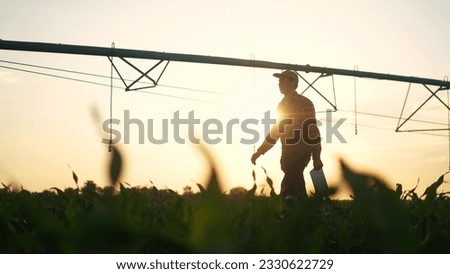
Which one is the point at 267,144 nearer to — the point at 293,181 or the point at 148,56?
the point at 293,181

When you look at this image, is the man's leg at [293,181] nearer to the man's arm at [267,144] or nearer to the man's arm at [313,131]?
the man's arm at [313,131]

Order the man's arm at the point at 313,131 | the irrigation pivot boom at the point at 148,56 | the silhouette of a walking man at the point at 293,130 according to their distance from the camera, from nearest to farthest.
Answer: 1. the man's arm at the point at 313,131
2. the silhouette of a walking man at the point at 293,130
3. the irrigation pivot boom at the point at 148,56

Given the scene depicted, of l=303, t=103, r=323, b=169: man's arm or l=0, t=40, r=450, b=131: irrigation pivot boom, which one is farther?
l=0, t=40, r=450, b=131: irrigation pivot boom

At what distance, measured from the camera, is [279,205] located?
5.23 ft

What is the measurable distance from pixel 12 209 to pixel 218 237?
4.31 feet

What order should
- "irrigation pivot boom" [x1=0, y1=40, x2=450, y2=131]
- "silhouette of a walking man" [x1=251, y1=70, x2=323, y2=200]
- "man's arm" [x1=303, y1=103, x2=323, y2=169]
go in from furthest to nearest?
"irrigation pivot boom" [x1=0, y1=40, x2=450, y2=131]
"silhouette of a walking man" [x1=251, y1=70, x2=323, y2=200]
"man's arm" [x1=303, y1=103, x2=323, y2=169]

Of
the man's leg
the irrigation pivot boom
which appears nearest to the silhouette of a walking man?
the man's leg

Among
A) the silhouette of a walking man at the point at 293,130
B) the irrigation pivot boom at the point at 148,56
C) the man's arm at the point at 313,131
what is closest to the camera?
the man's arm at the point at 313,131

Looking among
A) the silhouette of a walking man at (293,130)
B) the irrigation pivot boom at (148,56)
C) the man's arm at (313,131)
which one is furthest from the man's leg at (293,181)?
the irrigation pivot boom at (148,56)

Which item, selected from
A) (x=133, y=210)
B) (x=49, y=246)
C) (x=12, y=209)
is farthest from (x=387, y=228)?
(x=12, y=209)

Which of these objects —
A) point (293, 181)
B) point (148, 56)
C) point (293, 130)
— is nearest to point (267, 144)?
point (293, 181)

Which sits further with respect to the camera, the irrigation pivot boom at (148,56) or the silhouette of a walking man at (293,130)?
the irrigation pivot boom at (148,56)

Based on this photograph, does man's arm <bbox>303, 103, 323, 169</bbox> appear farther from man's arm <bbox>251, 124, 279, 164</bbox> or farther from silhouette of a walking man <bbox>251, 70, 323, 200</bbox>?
man's arm <bbox>251, 124, 279, 164</bbox>

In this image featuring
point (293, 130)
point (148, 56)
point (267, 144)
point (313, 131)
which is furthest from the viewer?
point (148, 56)
